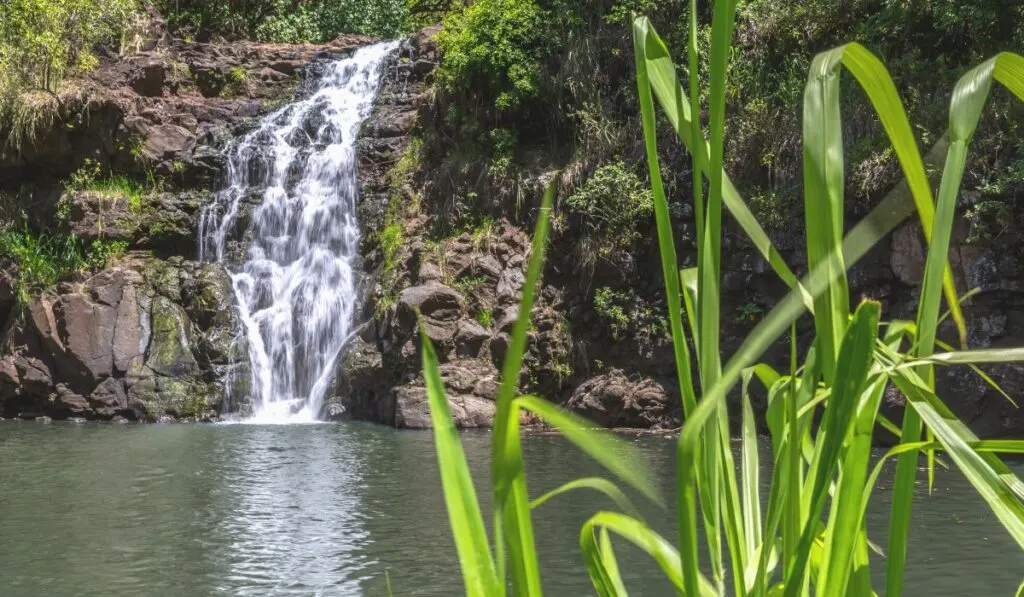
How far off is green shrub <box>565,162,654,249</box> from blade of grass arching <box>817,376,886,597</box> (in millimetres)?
12300

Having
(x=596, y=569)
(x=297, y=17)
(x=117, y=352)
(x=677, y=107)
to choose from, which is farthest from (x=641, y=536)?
(x=297, y=17)

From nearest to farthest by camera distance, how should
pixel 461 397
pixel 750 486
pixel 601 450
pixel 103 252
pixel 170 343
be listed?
pixel 601 450
pixel 750 486
pixel 461 397
pixel 170 343
pixel 103 252

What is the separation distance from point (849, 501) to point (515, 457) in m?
0.40

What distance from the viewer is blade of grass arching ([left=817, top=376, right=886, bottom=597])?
0.99 meters

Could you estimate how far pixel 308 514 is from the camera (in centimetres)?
698

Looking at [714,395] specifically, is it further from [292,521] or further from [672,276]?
[292,521]

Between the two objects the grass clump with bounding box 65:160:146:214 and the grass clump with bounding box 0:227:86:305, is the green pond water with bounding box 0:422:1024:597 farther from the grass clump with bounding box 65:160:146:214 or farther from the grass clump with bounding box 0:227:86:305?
the grass clump with bounding box 65:160:146:214

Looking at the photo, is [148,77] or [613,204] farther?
[148,77]

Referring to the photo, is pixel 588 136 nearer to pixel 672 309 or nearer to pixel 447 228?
pixel 447 228

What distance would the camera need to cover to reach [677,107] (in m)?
0.98

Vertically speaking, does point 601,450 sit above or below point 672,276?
below

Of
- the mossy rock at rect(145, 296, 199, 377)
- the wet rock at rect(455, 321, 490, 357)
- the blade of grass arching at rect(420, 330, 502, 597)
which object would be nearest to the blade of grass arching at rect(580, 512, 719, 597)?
the blade of grass arching at rect(420, 330, 502, 597)

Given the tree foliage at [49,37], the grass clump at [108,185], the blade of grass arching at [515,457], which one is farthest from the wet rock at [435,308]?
the blade of grass arching at [515,457]

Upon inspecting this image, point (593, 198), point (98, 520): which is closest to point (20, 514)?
point (98, 520)
